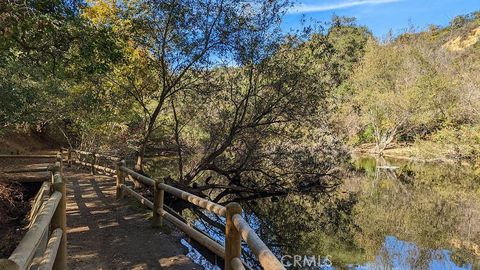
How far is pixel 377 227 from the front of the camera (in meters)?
10.9

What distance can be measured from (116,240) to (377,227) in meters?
7.93

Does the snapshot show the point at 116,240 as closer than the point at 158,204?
Yes

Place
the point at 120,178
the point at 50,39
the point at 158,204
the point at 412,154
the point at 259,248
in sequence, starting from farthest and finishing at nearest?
the point at 412,154 < the point at 120,178 < the point at 50,39 < the point at 158,204 < the point at 259,248

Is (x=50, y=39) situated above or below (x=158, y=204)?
above

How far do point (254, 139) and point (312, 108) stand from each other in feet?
6.25

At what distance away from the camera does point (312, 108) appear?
10734mm

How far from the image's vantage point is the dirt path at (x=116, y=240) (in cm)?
464

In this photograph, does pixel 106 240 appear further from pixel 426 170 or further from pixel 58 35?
pixel 426 170

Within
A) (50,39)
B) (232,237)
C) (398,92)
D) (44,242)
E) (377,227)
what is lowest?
(377,227)

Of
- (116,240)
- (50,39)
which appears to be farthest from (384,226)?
(50,39)

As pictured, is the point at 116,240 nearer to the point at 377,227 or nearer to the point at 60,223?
the point at 60,223

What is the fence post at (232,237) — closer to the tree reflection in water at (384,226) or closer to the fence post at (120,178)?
the tree reflection in water at (384,226)

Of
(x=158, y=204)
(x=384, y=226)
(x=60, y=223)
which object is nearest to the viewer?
(x=60, y=223)

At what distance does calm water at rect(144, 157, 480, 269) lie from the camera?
849 cm
